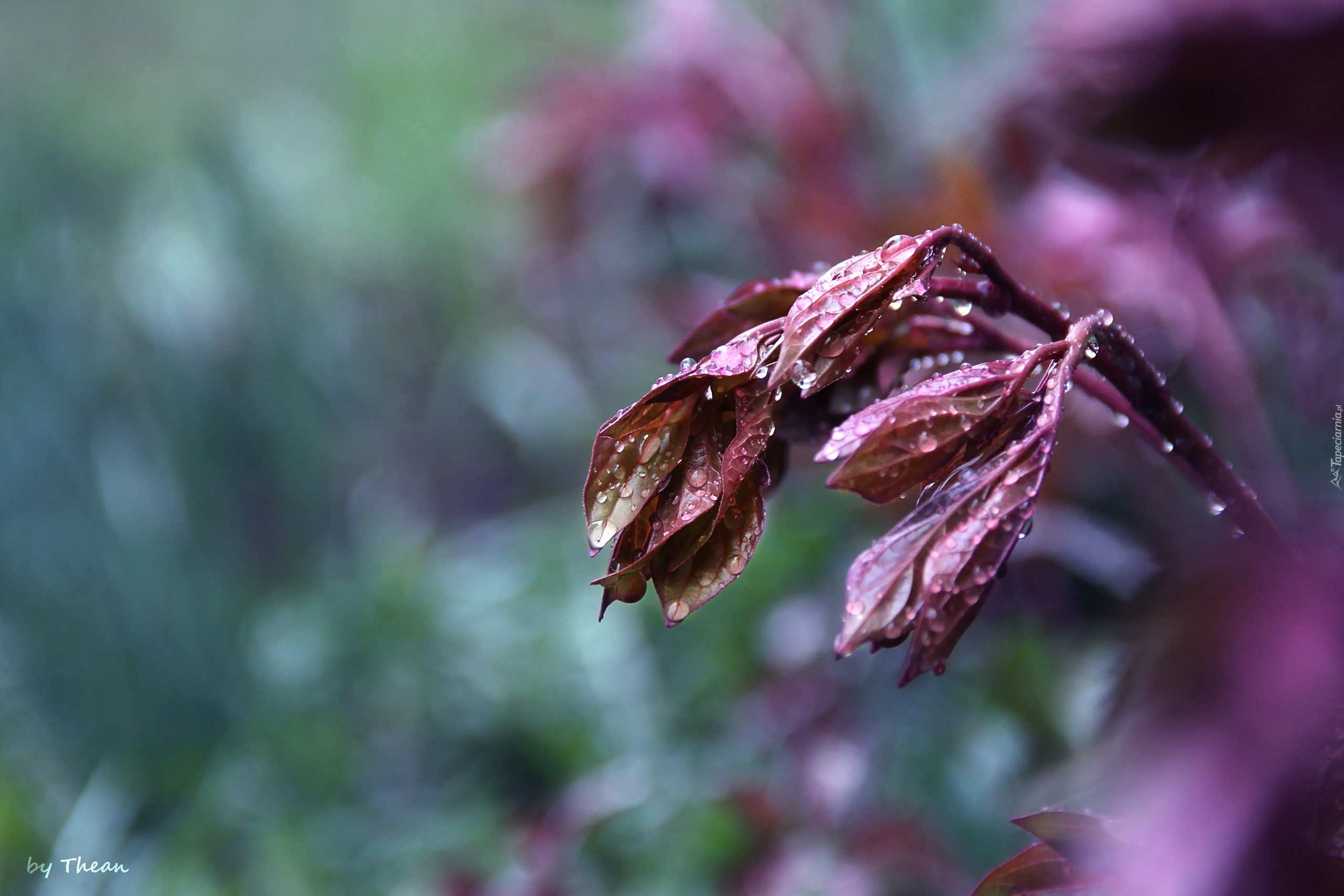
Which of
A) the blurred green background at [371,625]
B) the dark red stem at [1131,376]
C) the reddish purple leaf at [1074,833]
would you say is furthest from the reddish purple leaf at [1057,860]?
the blurred green background at [371,625]

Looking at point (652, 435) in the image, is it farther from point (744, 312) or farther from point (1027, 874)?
point (1027, 874)

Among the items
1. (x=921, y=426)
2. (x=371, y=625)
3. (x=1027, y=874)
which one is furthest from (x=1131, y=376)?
(x=371, y=625)

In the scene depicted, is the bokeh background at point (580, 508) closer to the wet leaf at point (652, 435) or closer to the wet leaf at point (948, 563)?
the wet leaf at point (948, 563)

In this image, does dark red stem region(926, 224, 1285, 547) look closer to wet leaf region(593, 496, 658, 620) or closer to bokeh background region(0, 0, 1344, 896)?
bokeh background region(0, 0, 1344, 896)

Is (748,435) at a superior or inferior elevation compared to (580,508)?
inferior

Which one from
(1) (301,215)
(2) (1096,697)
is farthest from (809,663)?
(1) (301,215)
